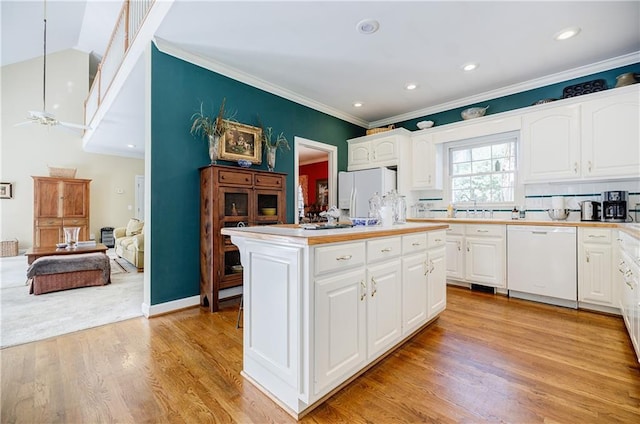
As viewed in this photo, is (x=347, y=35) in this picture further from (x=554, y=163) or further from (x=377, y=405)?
(x=377, y=405)

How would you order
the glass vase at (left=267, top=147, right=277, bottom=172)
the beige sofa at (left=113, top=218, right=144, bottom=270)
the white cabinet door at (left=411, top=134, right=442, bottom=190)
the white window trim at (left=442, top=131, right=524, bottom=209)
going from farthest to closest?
1. the beige sofa at (left=113, top=218, right=144, bottom=270)
2. the white cabinet door at (left=411, top=134, right=442, bottom=190)
3. the white window trim at (left=442, top=131, right=524, bottom=209)
4. the glass vase at (left=267, top=147, right=277, bottom=172)

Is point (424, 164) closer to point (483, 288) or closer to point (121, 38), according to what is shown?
point (483, 288)

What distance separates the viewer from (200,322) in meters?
2.68

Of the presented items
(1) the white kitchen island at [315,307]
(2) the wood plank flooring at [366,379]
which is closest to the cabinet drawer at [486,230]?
(2) the wood plank flooring at [366,379]

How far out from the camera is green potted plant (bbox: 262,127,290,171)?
375cm

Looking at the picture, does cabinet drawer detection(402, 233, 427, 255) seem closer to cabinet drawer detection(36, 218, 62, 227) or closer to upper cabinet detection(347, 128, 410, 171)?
upper cabinet detection(347, 128, 410, 171)

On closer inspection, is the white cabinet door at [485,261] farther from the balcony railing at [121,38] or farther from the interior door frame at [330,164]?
the balcony railing at [121,38]

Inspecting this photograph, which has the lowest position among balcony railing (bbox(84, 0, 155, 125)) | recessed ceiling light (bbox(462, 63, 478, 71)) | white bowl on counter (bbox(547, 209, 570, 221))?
white bowl on counter (bbox(547, 209, 570, 221))

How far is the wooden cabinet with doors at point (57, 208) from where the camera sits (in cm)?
650

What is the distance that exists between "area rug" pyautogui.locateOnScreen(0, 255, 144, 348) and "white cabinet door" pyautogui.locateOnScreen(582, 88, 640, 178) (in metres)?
5.18

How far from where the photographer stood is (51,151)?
6.91 metres

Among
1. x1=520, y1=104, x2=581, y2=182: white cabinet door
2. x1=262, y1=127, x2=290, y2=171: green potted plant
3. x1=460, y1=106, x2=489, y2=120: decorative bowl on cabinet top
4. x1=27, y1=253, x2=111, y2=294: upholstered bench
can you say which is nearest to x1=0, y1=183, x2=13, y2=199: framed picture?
x1=27, y1=253, x2=111, y2=294: upholstered bench

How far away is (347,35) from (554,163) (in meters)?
2.88

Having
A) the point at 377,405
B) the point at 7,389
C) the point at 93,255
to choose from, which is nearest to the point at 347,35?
the point at 377,405
